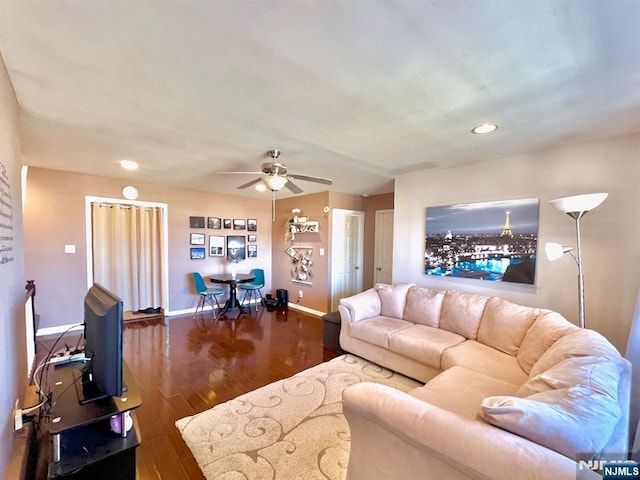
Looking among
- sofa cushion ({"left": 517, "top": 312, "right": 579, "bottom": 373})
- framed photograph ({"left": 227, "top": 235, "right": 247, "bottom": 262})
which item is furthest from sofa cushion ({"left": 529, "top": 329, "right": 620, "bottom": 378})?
framed photograph ({"left": 227, "top": 235, "right": 247, "bottom": 262})

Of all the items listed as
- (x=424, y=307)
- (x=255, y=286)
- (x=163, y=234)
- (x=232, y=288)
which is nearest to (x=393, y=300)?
(x=424, y=307)

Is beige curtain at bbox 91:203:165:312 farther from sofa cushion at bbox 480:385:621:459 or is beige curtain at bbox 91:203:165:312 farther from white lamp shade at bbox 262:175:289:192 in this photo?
sofa cushion at bbox 480:385:621:459

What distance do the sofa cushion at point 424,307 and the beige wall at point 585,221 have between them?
49cm

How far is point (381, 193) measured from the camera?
216 inches

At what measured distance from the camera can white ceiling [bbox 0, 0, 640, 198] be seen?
115 centimetres

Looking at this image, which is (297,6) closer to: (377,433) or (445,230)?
(377,433)

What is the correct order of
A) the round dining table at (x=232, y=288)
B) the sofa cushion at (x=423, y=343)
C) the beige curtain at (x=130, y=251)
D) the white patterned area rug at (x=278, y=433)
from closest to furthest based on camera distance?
the white patterned area rug at (x=278, y=433) → the sofa cushion at (x=423, y=343) → the beige curtain at (x=130, y=251) → the round dining table at (x=232, y=288)

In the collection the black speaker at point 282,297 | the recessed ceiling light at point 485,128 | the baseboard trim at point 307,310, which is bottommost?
the baseboard trim at point 307,310

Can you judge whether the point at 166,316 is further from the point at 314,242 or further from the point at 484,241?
the point at 484,241

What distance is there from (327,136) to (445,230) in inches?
81.9

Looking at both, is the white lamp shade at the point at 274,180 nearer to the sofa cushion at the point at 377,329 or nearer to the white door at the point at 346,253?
the sofa cushion at the point at 377,329

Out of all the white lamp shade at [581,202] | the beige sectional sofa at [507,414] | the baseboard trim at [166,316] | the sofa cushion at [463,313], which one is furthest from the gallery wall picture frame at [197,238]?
the white lamp shade at [581,202]

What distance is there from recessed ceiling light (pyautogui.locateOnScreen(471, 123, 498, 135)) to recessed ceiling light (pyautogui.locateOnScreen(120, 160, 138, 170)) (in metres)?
3.95

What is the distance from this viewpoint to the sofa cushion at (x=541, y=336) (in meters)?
2.02
